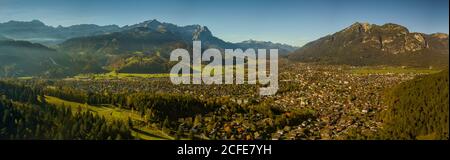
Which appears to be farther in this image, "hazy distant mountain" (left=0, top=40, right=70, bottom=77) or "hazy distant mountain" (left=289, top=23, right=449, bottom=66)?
"hazy distant mountain" (left=289, top=23, right=449, bottom=66)

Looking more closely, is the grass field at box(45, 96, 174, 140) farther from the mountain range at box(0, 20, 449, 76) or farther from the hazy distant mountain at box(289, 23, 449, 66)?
the hazy distant mountain at box(289, 23, 449, 66)

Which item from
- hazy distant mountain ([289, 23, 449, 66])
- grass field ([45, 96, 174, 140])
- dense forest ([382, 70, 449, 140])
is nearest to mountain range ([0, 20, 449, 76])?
hazy distant mountain ([289, 23, 449, 66])

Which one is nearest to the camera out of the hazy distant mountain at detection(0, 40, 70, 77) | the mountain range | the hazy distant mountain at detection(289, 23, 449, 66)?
the hazy distant mountain at detection(0, 40, 70, 77)

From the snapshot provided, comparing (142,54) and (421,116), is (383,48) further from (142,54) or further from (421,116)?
(421,116)

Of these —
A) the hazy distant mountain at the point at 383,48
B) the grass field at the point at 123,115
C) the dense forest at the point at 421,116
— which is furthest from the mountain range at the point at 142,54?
the grass field at the point at 123,115

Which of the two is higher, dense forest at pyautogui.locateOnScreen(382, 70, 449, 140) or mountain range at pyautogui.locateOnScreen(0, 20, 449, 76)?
mountain range at pyautogui.locateOnScreen(0, 20, 449, 76)

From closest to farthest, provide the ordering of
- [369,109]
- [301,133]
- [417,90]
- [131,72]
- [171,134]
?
[171,134], [301,133], [417,90], [369,109], [131,72]
